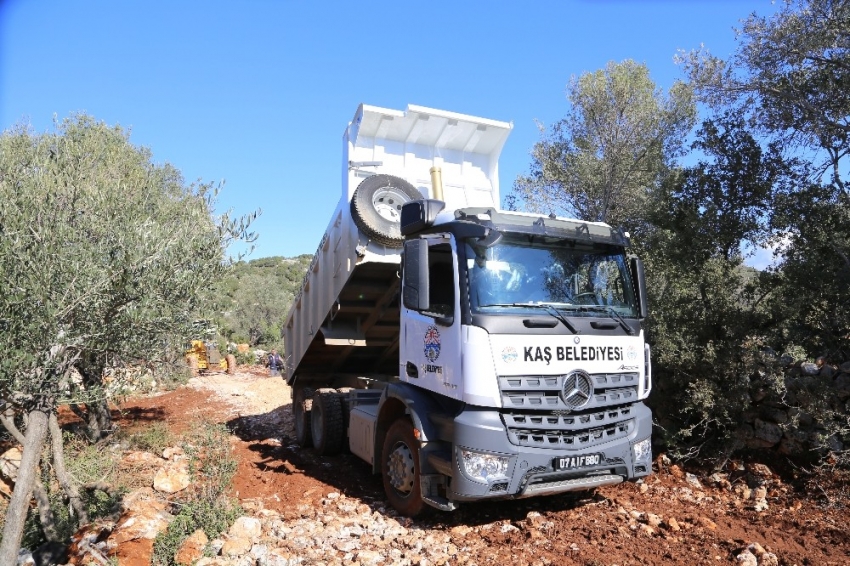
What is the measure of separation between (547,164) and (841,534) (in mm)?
10510

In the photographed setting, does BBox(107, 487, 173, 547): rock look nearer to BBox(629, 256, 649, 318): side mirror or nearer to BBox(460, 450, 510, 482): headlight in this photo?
BBox(460, 450, 510, 482): headlight

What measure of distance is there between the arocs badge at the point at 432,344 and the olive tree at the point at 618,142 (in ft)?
26.8

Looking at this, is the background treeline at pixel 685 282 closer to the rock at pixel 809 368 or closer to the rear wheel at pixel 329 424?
the rock at pixel 809 368

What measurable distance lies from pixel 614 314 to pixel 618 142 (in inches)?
351

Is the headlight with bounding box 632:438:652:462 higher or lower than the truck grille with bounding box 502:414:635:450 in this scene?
lower

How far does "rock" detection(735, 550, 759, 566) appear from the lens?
4.49 meters

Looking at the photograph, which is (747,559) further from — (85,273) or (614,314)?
(85,273)

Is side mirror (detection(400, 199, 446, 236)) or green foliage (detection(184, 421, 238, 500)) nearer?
side mirror (detection(400, 199, 446, 236))

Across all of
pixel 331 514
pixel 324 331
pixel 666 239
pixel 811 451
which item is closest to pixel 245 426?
pixel 324 331

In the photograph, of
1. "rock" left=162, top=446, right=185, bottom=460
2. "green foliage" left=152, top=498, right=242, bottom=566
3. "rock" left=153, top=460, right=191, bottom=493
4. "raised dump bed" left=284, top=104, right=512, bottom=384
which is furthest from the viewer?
"rock" left=162, top=446, right=185, bottom=460

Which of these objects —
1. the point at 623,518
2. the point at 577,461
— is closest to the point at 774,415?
the point at 623,518

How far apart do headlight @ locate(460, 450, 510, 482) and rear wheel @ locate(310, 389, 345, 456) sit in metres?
3.93

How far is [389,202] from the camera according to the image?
6.94 meters

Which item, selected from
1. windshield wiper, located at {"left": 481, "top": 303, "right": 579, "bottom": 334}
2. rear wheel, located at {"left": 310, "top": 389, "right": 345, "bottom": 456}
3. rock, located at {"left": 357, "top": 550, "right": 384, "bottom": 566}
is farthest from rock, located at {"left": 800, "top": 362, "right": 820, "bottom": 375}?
rear wheel, located at {"left": 310, "top": 389, "right": 345, "bottom": 456}
